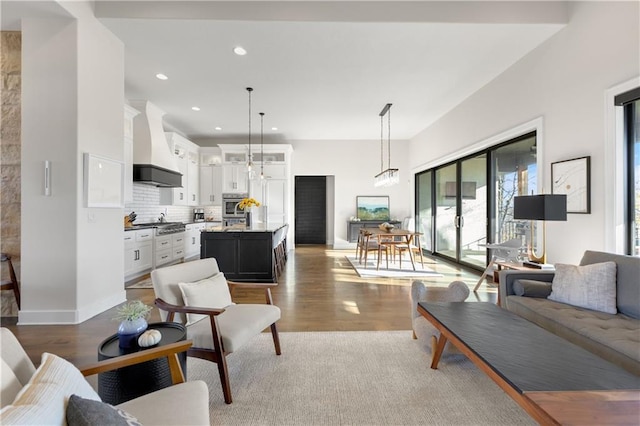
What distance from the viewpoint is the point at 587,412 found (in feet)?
3.94

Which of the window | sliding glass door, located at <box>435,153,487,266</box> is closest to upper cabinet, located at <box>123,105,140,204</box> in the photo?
sliding glass door, located at <box>435,153,487,266</box>

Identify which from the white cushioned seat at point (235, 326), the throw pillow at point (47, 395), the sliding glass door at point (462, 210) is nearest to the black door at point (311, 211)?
the sliding glass door at point (462, 210)

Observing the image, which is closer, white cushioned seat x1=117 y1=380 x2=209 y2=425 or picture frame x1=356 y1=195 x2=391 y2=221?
white cushioned seat x1=117 y1=380 x2=209 y2=425

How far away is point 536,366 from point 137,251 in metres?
5.43

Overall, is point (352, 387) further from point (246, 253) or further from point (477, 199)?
point (477, 199)

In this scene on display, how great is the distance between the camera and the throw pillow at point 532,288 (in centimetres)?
262

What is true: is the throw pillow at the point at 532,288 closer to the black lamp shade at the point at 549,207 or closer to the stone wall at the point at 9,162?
the black lamp shade at the point at 549,207

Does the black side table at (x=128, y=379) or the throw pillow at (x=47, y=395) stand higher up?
the throw pillow at (x=47, y=395)

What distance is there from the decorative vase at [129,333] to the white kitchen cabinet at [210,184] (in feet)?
23.0

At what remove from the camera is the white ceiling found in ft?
10.9

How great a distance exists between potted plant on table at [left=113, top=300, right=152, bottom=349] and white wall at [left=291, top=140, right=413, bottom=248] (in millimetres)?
7406

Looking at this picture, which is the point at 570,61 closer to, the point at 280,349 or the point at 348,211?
the point at 280,349

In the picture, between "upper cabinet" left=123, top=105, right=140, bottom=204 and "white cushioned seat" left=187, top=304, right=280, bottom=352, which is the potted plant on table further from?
"upper cabinet" left=123, top=105, right=140, bottom=204

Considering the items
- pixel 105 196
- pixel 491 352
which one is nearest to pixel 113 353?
pixel 491 352
